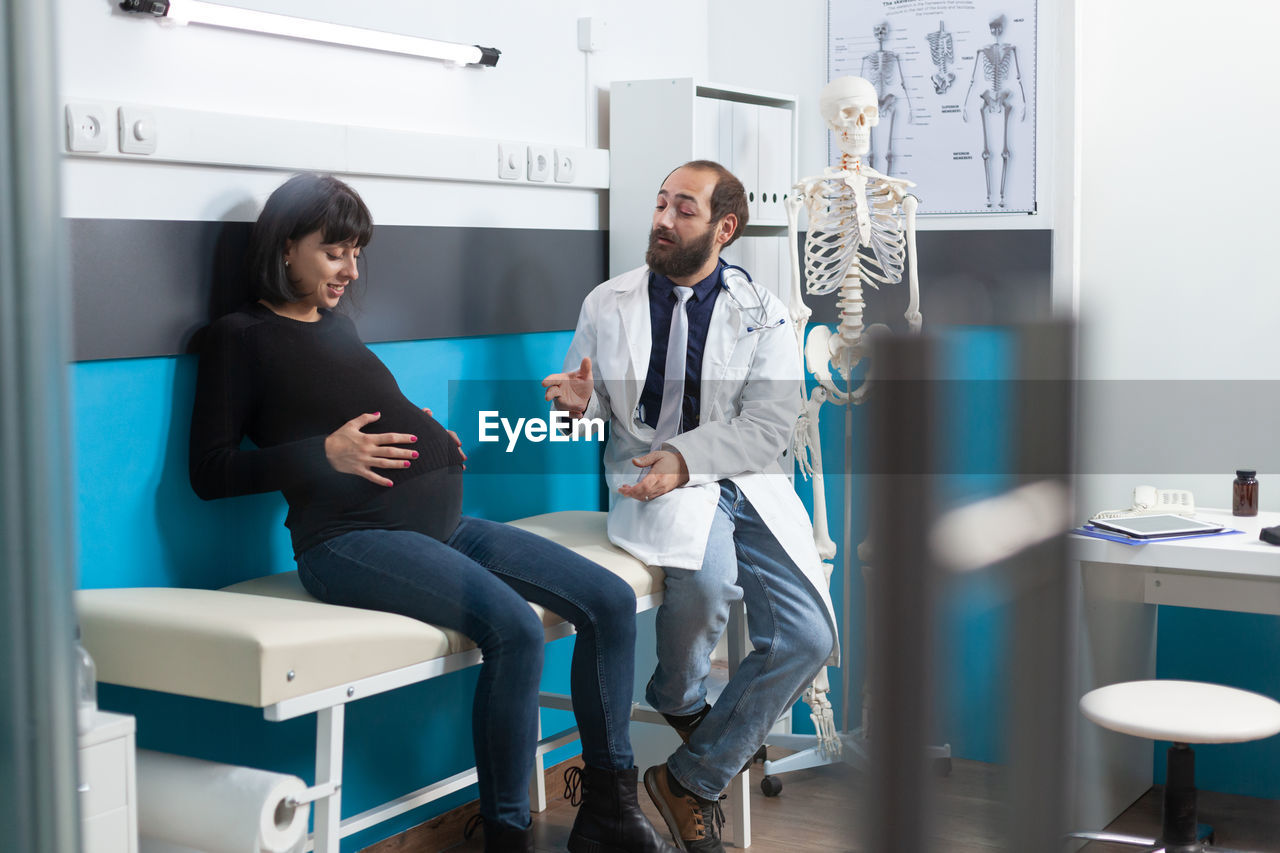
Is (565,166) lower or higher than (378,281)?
higher

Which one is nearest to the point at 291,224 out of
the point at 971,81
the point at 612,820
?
the point at 612,820

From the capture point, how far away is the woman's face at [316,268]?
2.22 m

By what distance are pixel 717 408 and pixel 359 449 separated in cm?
85

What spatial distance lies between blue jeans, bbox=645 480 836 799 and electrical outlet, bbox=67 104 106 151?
1.33m

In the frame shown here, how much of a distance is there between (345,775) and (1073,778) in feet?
6.96

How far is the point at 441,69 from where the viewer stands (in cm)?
273

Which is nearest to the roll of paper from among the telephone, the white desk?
the white desk

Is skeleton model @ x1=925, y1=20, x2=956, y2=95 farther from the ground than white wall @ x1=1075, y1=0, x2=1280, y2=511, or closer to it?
farther from the ground

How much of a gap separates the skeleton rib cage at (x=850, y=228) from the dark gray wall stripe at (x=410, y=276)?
20 cm

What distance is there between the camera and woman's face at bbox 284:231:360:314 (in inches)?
87.4

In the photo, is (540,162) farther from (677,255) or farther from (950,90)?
(950,90)

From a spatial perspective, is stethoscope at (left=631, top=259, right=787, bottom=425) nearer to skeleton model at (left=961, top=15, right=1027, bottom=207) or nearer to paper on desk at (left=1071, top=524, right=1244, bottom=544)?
paper on desk at (left=1071, top=524, right=1244, bottom=544)

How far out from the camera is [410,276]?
8.57 feet

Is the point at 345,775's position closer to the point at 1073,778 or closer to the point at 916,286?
the point at 916,286
